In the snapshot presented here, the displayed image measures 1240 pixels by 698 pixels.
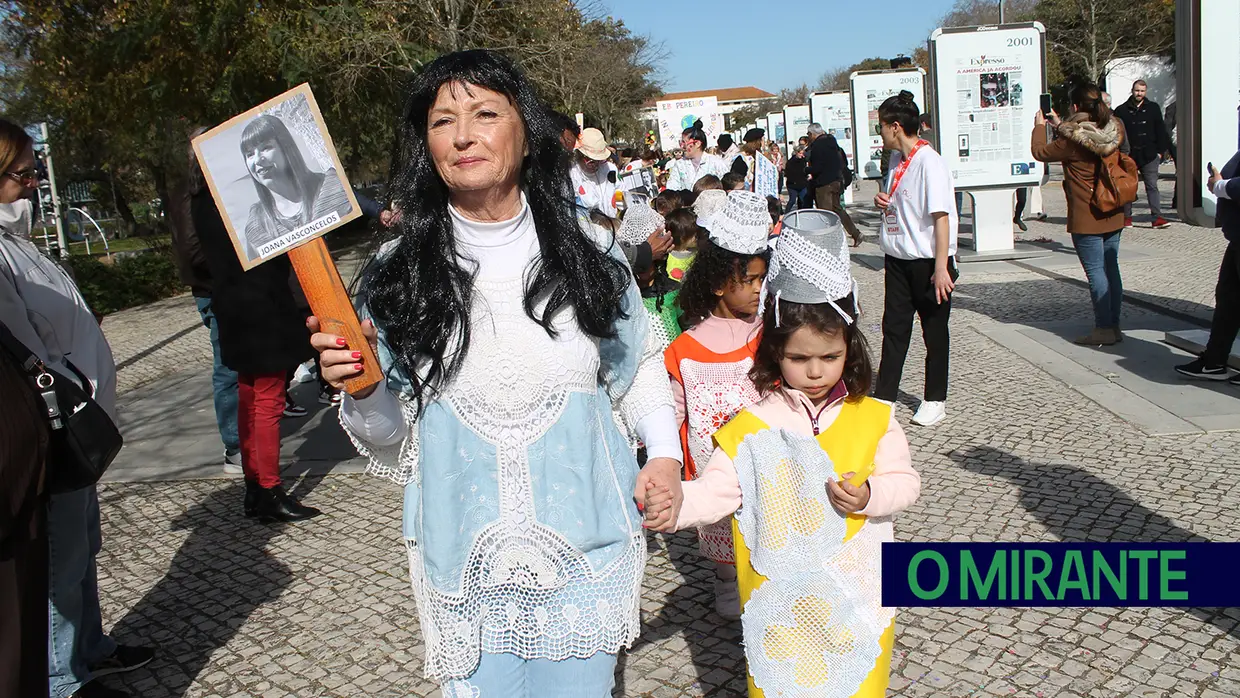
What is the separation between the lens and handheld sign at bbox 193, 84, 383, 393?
183cm

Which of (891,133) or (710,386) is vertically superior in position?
(891,133)

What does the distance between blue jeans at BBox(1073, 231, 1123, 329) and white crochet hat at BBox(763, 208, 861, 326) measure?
5.45 metres

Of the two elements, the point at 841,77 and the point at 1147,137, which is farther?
the point at 841,77

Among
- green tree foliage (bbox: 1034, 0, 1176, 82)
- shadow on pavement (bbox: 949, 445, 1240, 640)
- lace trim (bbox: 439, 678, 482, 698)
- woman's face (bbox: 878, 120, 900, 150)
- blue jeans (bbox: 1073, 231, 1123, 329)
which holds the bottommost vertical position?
shadow on pavement (bbox: 949, 445, 1240, 640)

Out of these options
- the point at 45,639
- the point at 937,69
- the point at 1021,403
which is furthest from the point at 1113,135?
the point at 45,639

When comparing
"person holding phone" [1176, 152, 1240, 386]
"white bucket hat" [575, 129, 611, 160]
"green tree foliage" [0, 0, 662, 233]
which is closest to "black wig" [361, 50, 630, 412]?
"person holding phone" [1176, 152, 1240, 386]

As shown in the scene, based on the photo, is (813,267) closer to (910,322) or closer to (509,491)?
(509,491)

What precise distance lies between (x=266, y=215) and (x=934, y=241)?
4.54m

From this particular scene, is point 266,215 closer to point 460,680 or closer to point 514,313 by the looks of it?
point 514,313

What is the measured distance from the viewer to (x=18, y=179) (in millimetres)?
3205

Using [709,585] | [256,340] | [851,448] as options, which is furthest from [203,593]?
[851,448]

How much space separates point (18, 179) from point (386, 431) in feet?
6.76

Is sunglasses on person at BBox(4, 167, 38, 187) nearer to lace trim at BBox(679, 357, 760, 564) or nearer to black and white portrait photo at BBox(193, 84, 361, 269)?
black and white portrait photo at BBox(193, 84, 361, 269)

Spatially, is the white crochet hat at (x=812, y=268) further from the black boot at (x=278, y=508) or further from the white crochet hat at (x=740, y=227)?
the black boot at (x=278, y=508)
